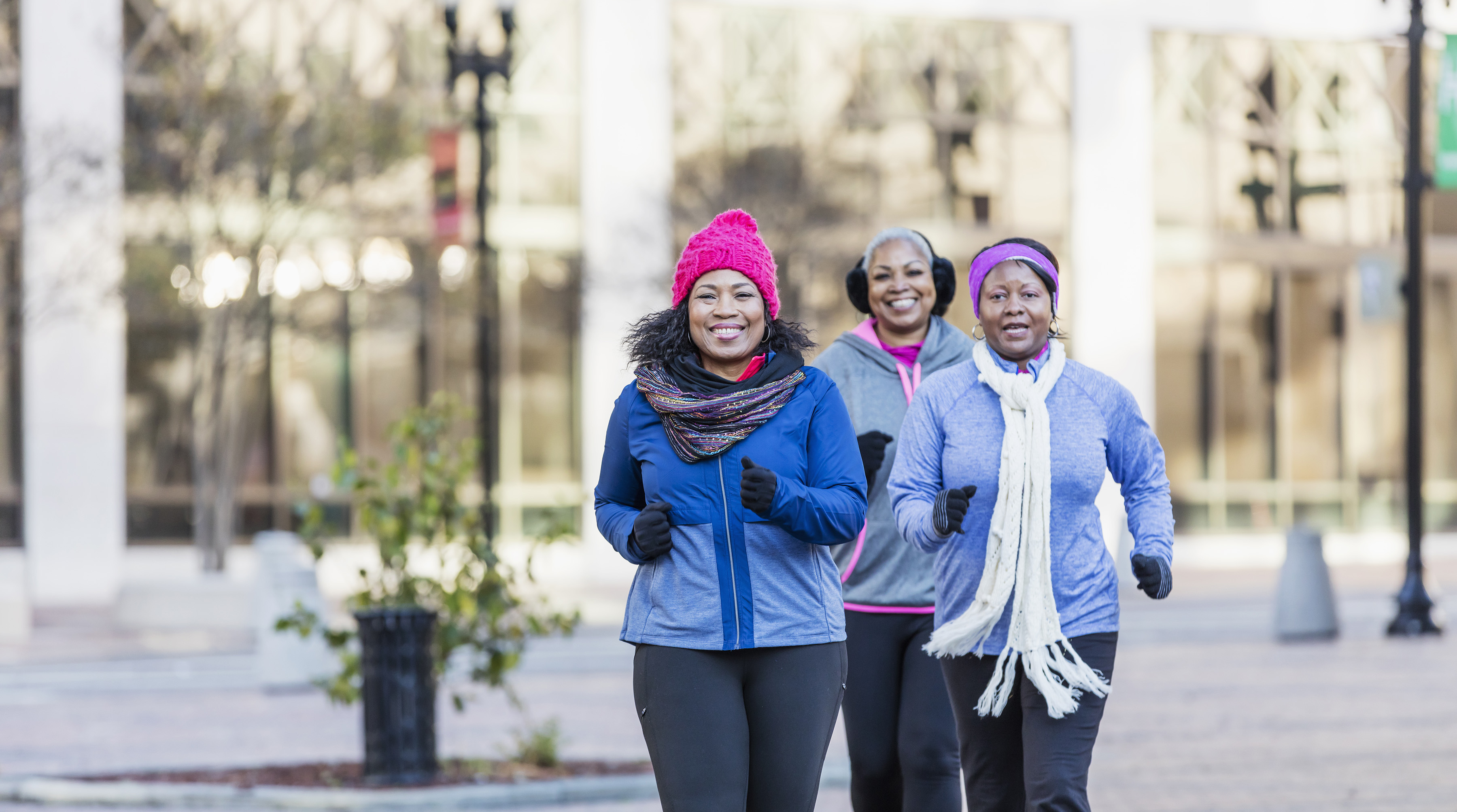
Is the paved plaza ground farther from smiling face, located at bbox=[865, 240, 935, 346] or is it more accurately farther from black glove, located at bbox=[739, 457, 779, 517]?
black glove, located at bbox=[739, 457, 779, 517]

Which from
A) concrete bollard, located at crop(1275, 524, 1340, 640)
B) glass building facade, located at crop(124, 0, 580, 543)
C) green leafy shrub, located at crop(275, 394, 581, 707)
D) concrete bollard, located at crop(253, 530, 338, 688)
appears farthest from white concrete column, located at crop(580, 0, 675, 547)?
green leafy shrub, located at crop(275, 394, 581, 707)

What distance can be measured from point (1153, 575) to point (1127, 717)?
6663 mm

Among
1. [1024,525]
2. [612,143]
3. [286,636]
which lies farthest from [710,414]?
[612,143]

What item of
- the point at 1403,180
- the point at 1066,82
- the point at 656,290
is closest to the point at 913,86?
the point at 1066,82

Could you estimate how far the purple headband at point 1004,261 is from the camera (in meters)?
4.71

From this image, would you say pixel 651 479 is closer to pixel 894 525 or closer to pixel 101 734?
pixel 894 525

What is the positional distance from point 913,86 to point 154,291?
1195 centimetres

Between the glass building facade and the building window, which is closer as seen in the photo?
the glass building facade

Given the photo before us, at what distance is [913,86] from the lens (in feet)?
84.1

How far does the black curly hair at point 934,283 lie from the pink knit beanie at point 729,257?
149 cm

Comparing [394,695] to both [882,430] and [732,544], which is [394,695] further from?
[732,544]

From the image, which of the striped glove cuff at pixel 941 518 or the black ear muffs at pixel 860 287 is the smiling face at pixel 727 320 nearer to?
the striped glove cuff at pixel 941 518

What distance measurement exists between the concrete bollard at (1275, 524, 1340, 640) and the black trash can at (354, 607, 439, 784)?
9616 millimetres

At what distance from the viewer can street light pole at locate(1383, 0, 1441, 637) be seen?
51.9 ft
